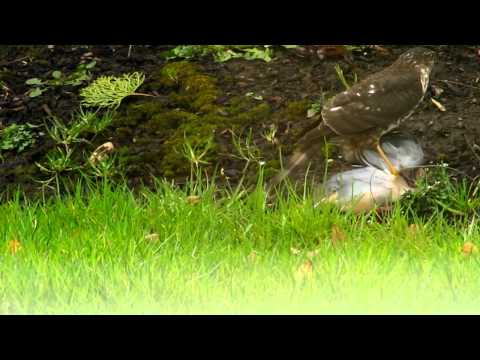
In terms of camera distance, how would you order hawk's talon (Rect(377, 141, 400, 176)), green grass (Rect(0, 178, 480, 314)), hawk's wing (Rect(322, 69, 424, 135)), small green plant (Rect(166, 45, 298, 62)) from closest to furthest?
1. green grass (Rect(0, 178, 480, 314))
2. hawk's wing (Rect(322, 69, 424, 135))
3. hawk's talon (Rect(377, 141, 400, 176))
4. small green plant (Rect(166, 45, 298, 62))

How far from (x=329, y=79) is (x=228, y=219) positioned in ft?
5.91

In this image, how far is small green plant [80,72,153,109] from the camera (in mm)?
7703

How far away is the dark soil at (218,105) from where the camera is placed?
7.31 meters

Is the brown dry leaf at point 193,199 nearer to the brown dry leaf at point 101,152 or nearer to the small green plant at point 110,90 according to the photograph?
the brown dry leaf at point 101,152

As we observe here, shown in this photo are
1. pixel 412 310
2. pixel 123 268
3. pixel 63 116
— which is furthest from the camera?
pixel 63 116

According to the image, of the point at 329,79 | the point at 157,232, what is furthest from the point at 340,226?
the point at 329,79

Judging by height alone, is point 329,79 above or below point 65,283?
above

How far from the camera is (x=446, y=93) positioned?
25.6ft

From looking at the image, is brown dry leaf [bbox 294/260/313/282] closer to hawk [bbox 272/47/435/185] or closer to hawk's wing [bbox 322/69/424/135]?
hawk [bbox 272/47/435/185]

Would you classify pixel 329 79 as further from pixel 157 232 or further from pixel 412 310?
pixel 412 310

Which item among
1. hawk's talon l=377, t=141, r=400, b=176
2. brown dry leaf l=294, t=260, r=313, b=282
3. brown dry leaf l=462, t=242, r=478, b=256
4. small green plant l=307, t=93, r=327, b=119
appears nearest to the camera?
brown dry leaf l=294, t=260, r=313, b=282

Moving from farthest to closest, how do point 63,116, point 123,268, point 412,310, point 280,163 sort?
point 63,116, point 280,163, point 123,268, point 412,310

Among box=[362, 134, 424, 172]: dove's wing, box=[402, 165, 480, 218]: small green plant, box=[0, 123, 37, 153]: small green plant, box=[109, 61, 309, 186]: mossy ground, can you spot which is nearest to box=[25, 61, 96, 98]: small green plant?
box=[0, 123, 37, 153]: small green plant

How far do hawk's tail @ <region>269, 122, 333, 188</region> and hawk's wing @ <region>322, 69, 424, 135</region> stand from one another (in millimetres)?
111
